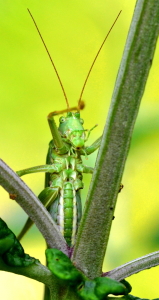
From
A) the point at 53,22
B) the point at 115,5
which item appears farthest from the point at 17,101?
the point at 115,5

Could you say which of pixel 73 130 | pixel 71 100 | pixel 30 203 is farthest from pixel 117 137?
pixel 71 100

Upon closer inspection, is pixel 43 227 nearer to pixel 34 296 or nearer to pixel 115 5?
pixel 34 296

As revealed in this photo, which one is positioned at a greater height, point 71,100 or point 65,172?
point 71,100

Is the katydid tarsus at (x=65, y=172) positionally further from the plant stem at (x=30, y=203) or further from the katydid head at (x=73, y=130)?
the plant stem at (x=30, y=203)

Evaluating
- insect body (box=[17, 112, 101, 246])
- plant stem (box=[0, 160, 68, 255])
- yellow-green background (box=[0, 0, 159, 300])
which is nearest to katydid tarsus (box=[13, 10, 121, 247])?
insect body (box=[17, 112, 101, 246])

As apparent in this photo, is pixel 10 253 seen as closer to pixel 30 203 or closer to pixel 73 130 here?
pixel 30 203

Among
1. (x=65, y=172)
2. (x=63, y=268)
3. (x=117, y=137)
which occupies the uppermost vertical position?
(x=65, y=172)
